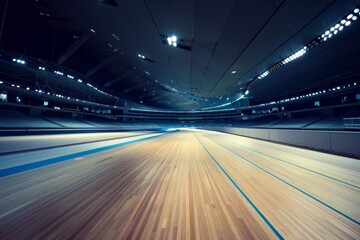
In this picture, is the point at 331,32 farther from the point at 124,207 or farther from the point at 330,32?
the point at 124,207

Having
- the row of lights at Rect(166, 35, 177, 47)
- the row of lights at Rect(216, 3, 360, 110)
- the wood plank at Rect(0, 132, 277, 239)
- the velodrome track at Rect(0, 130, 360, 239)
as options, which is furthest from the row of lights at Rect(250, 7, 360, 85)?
the wood plank at Rect(0, 132, 277, 239)

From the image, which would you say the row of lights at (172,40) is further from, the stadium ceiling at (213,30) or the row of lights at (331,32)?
the row of lights at (331,32)

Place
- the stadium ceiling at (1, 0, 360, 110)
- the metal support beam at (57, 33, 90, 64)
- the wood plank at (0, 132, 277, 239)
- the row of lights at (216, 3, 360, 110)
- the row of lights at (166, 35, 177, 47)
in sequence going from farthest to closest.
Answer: the metal support beam at (57, 33, 90, 64) → the row of lights at (166, 35, 177, 47) → the row of lights at (216, 3, 360, 110) → the stadium ceiling at (1, 0, 360, 110) → the wood plank at (0, 132, 277, 239)

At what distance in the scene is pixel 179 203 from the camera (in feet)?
7.97

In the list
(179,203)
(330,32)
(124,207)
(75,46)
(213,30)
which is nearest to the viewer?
(124,207)

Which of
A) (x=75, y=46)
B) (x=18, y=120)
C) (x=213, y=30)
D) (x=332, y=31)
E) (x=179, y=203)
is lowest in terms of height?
(x=179, y=203)

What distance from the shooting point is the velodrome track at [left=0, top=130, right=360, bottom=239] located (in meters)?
1.79

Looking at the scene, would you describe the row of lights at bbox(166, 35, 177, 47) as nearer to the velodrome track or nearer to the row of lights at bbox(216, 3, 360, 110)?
the velodrome track

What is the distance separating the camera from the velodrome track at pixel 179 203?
1795 millimetres

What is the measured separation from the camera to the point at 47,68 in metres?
15.4

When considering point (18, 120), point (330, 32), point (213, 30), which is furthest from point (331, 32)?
point (18, 120)

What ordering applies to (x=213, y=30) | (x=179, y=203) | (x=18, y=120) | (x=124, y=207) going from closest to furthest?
1. (x=124, y=207)
2. (x=179, y=203)
3. (x=213, y=30)
4. (x=18, y=120)

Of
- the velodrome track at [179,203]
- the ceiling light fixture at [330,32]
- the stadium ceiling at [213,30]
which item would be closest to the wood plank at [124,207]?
the velodrome track at [179,203]

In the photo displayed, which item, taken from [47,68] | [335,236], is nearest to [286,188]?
[335,236]
